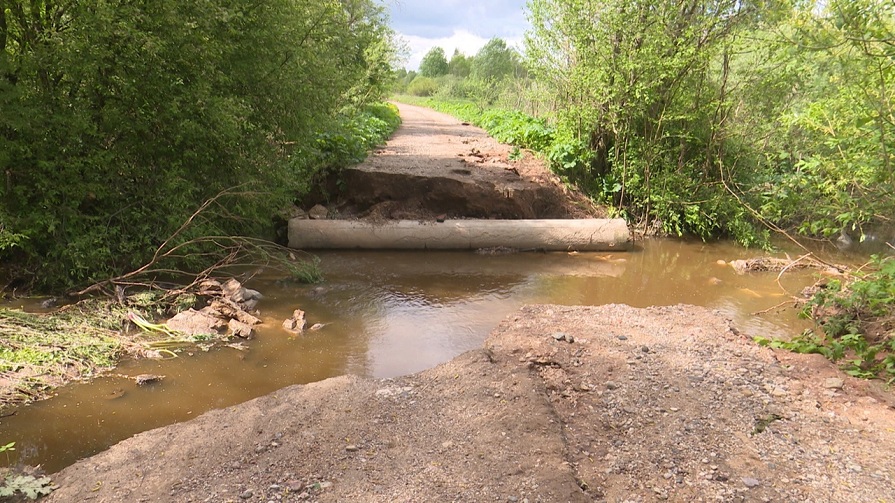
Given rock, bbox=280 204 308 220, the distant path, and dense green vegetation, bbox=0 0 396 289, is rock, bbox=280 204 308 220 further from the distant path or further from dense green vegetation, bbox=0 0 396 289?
dense green vegetation, bbox=0 0 396 289

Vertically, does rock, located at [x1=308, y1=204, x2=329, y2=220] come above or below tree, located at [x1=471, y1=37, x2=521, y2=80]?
below

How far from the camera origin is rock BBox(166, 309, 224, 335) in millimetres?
6305

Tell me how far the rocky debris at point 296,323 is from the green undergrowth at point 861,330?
17.3ft

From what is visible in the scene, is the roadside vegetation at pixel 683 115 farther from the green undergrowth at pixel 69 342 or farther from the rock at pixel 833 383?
the green undergrowth at pixel 69 342

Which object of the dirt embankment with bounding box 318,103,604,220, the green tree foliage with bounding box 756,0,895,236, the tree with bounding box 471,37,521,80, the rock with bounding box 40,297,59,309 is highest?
the tree with bounding box 471,37,521,80

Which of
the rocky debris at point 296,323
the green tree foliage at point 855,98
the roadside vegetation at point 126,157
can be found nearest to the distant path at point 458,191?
the roadside vegetation at point 126,157

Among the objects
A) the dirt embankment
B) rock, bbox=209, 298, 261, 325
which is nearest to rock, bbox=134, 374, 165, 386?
rock, bbox=209, 298, 261, 325

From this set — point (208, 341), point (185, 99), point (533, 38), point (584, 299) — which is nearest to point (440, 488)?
point (208, 341)

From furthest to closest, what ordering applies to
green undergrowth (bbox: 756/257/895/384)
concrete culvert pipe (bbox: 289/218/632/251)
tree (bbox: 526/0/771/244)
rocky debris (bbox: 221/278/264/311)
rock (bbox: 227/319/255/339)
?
tree (bbox: 526/0/771/244) < concrete culvert pipe (bbox: 289/218/632/251) < rocky debris (bbox: 221/278/264/311) < rock (bbox: 227/319/255/339) < green undergrowth (bbox: 756/257/895/384)

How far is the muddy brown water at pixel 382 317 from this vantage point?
181 inches

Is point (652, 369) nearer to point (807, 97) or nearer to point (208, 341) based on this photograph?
point (208, 341)

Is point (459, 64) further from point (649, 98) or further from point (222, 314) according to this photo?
point (222, 314)

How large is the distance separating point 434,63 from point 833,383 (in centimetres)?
7709

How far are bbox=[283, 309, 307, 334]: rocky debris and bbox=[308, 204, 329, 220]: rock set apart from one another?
4277 mm
